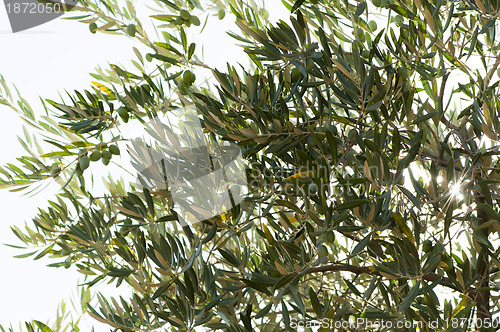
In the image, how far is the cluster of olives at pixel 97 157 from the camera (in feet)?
4.86

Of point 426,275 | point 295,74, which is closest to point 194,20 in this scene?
point 295,74

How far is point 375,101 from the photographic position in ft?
3.77

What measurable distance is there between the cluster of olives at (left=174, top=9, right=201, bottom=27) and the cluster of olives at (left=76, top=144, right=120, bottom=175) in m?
0.49

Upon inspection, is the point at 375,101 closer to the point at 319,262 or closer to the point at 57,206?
the point at 319,262

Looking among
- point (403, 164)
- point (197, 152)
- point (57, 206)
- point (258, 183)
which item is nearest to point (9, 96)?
point (57, 206)

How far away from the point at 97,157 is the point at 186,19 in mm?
564

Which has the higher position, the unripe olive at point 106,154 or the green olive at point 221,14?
the green olive at point 221,14

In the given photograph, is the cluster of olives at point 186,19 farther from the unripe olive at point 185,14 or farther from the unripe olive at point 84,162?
the unripe olive at point 84,162

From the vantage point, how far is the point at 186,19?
156cm

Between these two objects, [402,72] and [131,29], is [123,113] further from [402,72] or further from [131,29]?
[402,72]

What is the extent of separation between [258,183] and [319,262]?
0.33 meters

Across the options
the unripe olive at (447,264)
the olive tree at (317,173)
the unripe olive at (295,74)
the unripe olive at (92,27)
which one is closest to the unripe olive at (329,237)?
the olive tree at (317,173)

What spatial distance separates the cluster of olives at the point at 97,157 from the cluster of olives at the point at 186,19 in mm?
490

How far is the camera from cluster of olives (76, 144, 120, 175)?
148 cm
